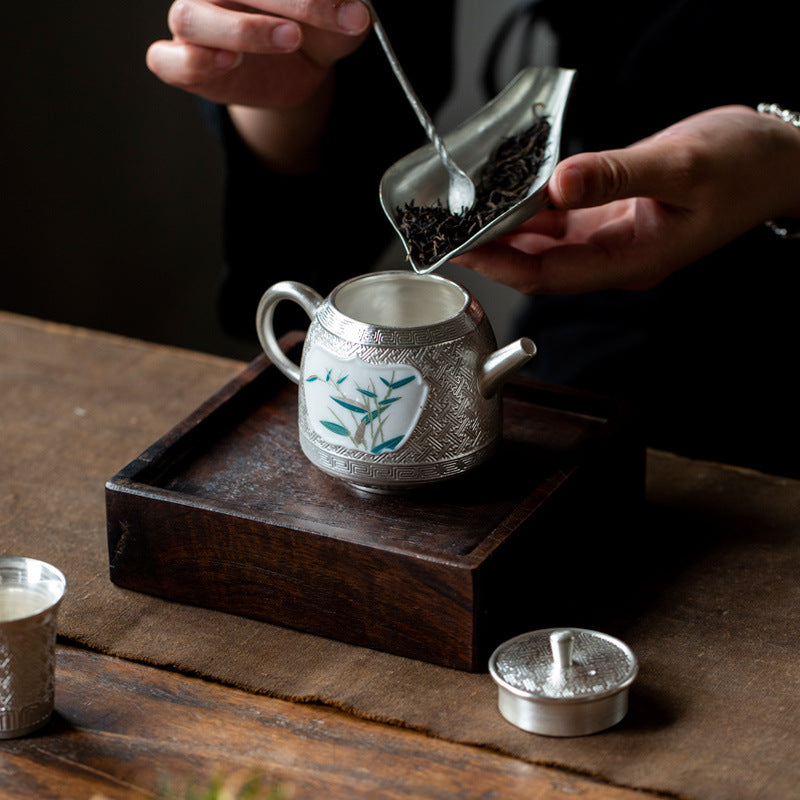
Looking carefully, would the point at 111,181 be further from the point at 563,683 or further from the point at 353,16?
the point at 563,683

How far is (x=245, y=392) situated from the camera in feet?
3.74

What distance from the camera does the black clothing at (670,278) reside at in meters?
1.46

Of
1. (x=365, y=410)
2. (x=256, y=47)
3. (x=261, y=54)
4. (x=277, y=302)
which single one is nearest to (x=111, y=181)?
(x=261, y=54)

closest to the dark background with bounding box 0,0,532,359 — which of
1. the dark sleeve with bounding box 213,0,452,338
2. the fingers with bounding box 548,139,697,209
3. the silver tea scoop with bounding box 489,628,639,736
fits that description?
the dark sleeve with bounding box 213,0,452,338

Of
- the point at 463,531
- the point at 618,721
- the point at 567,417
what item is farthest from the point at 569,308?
the point at 618,721

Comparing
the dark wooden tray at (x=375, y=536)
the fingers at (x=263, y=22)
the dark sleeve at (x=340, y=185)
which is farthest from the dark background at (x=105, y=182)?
the dark wooden tray at (x=375, y=536)

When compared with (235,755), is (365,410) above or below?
above

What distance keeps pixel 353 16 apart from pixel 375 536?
50 cm

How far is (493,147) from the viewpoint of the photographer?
1.21 meters

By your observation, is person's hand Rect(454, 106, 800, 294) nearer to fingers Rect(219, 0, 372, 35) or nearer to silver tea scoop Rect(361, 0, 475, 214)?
silver tea scoop Rect(361, 0, 475, 214)

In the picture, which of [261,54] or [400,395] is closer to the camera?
[400,395]

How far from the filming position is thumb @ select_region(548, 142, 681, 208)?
1.00 m

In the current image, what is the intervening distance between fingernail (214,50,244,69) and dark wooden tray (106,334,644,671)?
362mm

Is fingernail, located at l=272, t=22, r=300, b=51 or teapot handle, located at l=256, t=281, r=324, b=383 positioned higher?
fingernail, located at l=272, t=22, r=300, b=51
